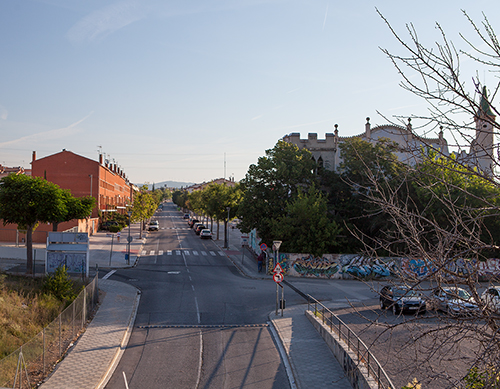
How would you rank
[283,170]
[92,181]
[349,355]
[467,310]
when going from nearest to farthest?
[467,310] < [349,355] < [283,170] < [92,181]

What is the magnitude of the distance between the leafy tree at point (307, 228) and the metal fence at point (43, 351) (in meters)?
16.5

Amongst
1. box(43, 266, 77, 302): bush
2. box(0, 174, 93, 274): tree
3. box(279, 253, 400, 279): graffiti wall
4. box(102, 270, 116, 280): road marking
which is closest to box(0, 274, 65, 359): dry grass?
box(43, 266, 77, 302): bush

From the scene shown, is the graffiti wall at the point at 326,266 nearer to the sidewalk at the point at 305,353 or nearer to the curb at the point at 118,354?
the sidewalk at the point at 305,353

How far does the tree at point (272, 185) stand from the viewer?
107 feet

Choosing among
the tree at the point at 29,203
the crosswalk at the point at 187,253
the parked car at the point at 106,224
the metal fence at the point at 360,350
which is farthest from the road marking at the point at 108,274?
the parked car at the point at 106,224

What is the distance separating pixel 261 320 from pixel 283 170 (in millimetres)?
17267

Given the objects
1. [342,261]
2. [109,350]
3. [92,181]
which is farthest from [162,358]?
[92,181]

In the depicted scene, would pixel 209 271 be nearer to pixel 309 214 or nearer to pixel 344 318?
pixel 309 214

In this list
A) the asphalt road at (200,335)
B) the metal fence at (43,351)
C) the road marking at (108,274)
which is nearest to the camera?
the metal fence at (43,351)

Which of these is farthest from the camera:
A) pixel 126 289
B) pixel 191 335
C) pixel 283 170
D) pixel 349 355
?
pixel 283 170

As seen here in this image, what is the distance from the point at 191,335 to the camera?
1445 centimetres

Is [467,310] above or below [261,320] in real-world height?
above

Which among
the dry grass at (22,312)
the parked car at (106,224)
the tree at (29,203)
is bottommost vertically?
the dry grass at (22,312)

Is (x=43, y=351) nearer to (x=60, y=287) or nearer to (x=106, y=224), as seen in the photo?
(x=60, y=287)
